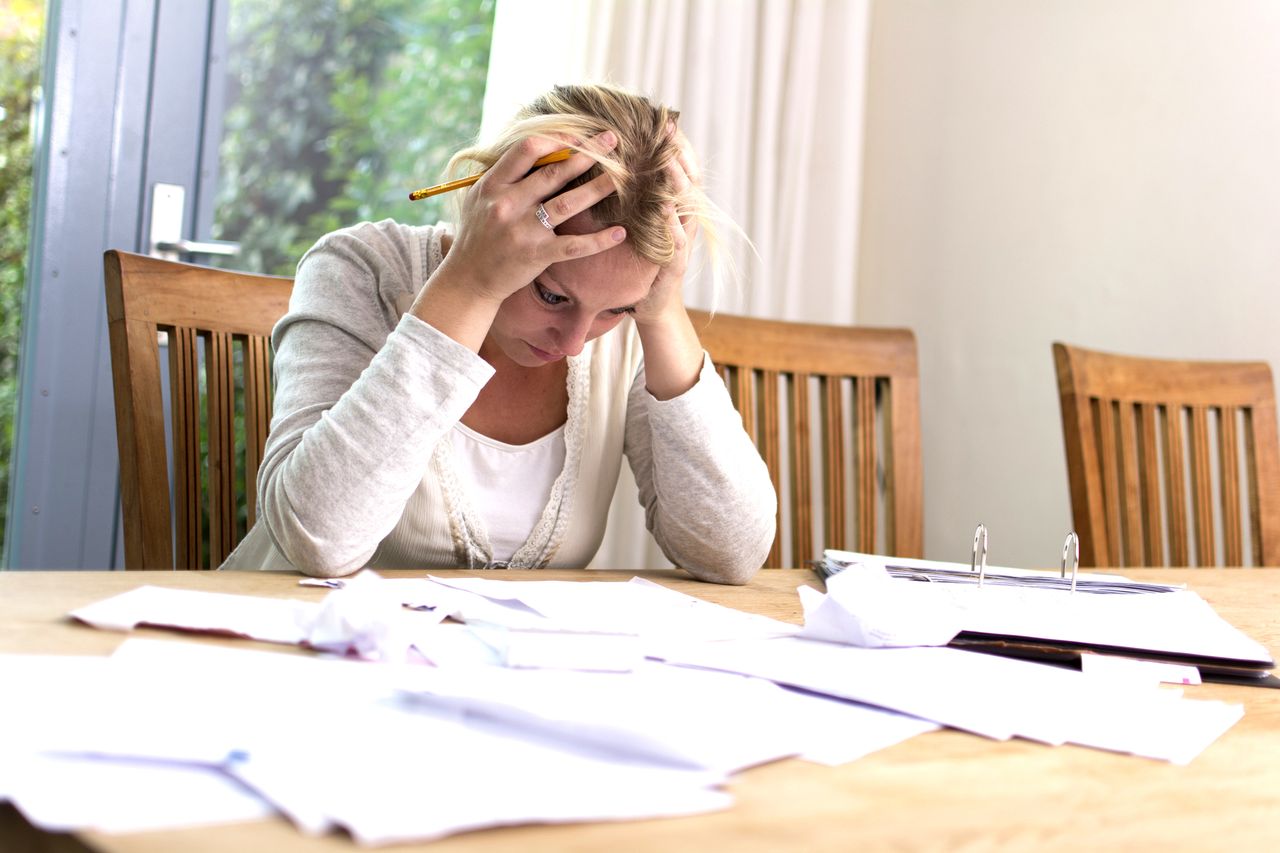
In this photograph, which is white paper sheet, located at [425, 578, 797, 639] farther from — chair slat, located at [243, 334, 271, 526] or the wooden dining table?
chair slat, located at [243, 334, 271, 526]

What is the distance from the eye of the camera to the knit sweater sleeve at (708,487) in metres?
1.16

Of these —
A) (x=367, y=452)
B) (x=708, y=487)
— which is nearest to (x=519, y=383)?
(x=708, y=487)

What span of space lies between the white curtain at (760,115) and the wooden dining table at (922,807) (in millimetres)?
1734

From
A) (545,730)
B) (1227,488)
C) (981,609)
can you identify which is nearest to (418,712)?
(545,730)

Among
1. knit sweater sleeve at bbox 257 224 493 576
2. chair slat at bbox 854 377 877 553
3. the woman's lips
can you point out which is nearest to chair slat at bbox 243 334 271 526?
knit sweater sleeve at bbox 257 224 493 576

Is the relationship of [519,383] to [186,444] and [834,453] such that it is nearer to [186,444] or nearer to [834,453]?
[186,444]

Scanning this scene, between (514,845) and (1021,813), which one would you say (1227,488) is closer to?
(1021,813)

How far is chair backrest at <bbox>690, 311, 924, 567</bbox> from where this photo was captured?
4.98 ft

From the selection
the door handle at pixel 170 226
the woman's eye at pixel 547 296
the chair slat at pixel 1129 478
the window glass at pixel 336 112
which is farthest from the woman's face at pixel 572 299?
the window glass at pixel 336 112

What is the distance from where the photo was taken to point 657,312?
1.17 m

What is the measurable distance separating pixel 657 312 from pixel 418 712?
2.37ft

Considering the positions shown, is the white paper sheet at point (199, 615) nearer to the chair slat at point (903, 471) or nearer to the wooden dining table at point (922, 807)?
the wooden dining table at point (922, 807)

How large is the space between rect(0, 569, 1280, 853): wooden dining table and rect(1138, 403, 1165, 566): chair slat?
1.01 m

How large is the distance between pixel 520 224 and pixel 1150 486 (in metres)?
1.10
